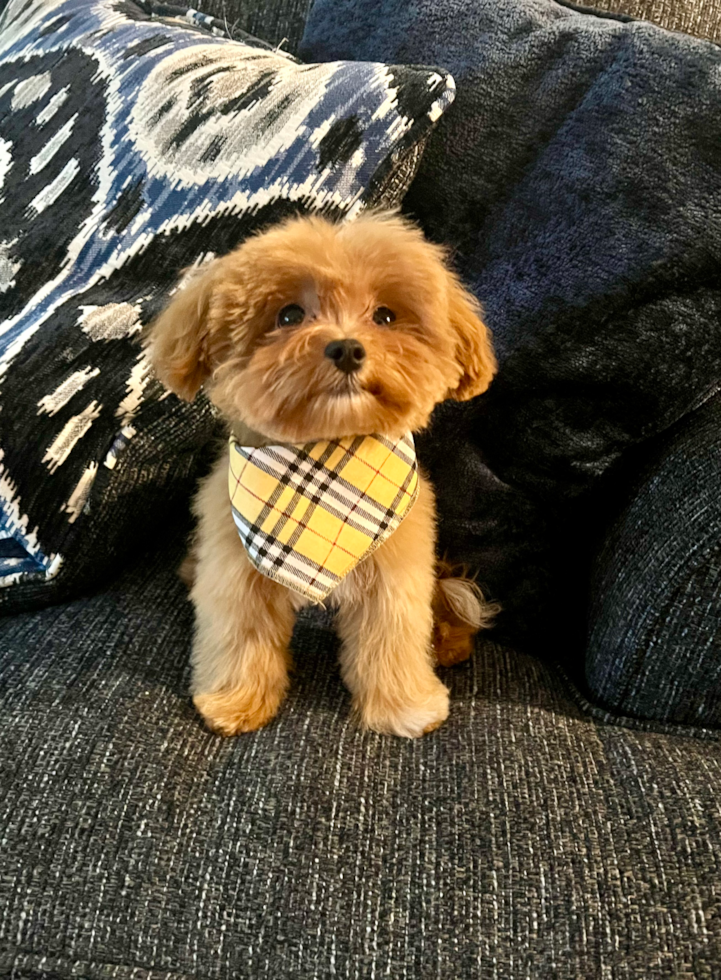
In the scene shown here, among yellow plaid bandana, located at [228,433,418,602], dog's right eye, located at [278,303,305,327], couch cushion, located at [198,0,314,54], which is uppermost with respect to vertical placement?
couch cushion, located at [198,0,314,54]

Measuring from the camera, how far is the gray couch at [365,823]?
0.72 m

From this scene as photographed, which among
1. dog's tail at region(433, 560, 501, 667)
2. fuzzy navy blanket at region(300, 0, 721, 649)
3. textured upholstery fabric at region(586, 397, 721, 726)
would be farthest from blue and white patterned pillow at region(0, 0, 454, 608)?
textured upholstery fabric at region(586, 397, 721, 726)

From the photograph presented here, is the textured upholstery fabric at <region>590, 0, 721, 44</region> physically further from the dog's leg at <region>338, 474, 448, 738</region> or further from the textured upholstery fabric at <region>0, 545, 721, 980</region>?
the textured upholstery fabric at <region>0, 545, 721, 980</region>

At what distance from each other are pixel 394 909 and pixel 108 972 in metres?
0.29

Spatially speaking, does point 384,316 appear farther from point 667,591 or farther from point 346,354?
point 667,591

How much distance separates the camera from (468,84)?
3.69ft

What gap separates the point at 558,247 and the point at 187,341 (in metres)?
0.55

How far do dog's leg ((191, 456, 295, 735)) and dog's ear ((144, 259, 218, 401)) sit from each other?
0.19 m

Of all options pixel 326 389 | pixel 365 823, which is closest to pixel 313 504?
pixel 326 389

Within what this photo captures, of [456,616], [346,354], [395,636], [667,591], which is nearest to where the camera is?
[346,354]

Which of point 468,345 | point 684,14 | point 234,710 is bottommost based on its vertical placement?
point 234,710

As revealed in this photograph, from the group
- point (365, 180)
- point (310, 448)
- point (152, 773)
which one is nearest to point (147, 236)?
point (365, 180)

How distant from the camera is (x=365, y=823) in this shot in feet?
2.74

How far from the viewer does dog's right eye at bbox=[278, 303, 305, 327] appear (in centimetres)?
89
